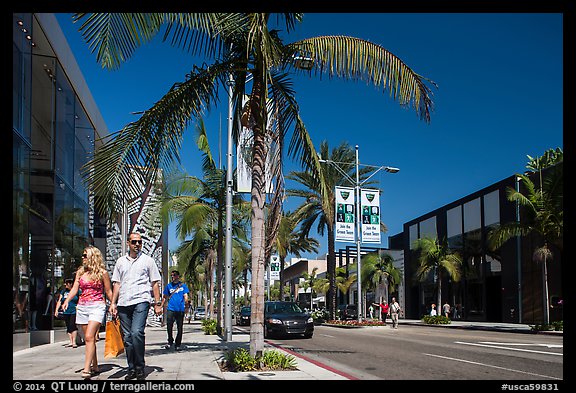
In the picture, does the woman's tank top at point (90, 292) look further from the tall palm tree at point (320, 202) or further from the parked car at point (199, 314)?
the parked car at point (199, 314)

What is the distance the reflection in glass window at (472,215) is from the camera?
4362cm

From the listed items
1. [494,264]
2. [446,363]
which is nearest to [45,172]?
[446,363]

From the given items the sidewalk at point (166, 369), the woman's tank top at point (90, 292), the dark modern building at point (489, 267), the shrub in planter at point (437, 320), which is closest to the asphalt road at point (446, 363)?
the sidewalk at point (166, 369)

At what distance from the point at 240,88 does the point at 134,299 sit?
14.8ft

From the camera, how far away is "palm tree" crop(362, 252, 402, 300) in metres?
56.0

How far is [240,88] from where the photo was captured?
35.9 feet

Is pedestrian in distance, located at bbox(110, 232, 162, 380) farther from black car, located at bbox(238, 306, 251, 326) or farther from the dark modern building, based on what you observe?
the dark modern building

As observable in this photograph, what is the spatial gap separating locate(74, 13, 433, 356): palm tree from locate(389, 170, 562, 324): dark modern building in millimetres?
25168

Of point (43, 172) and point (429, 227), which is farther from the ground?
point (43, 172)

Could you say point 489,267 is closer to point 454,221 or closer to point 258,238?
point 454,221

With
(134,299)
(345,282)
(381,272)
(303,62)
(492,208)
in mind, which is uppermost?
(303,62)

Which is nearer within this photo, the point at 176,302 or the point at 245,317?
the point at 176,302
